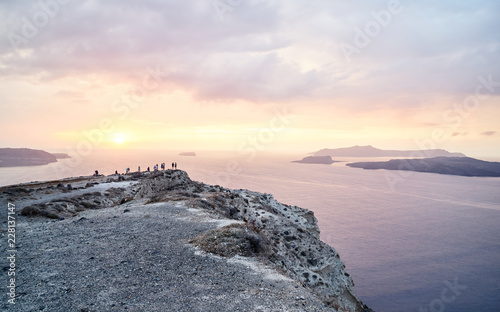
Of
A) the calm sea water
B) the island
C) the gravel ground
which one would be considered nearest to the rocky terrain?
the gravel ground

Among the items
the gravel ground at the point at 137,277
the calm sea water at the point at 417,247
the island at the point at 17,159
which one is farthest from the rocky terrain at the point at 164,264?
the island at the point at 17,159

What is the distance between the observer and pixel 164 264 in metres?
10.5

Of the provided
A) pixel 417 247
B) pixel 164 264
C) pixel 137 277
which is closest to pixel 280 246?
pixel 164 264

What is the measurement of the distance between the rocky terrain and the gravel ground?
3 cm

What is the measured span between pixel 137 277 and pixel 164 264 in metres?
1.25

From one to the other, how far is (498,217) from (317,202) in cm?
5380

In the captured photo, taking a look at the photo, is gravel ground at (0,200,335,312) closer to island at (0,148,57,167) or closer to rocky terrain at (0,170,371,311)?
rocky terrain at (0,170,371,311)

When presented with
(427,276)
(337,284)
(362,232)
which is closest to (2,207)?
(337,284)

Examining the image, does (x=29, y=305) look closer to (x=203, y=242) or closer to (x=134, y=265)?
(x=134, y=265)

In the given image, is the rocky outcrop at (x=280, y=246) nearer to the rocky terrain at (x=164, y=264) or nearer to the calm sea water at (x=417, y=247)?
the rocky terrain at (x=164, y=264)

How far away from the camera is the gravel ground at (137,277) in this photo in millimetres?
7832

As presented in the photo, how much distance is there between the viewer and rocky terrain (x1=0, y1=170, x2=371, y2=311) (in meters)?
8.03

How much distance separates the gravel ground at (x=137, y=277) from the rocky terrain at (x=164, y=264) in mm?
33

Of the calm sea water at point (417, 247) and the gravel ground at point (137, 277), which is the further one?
the calm sea water at point (417, 247)
